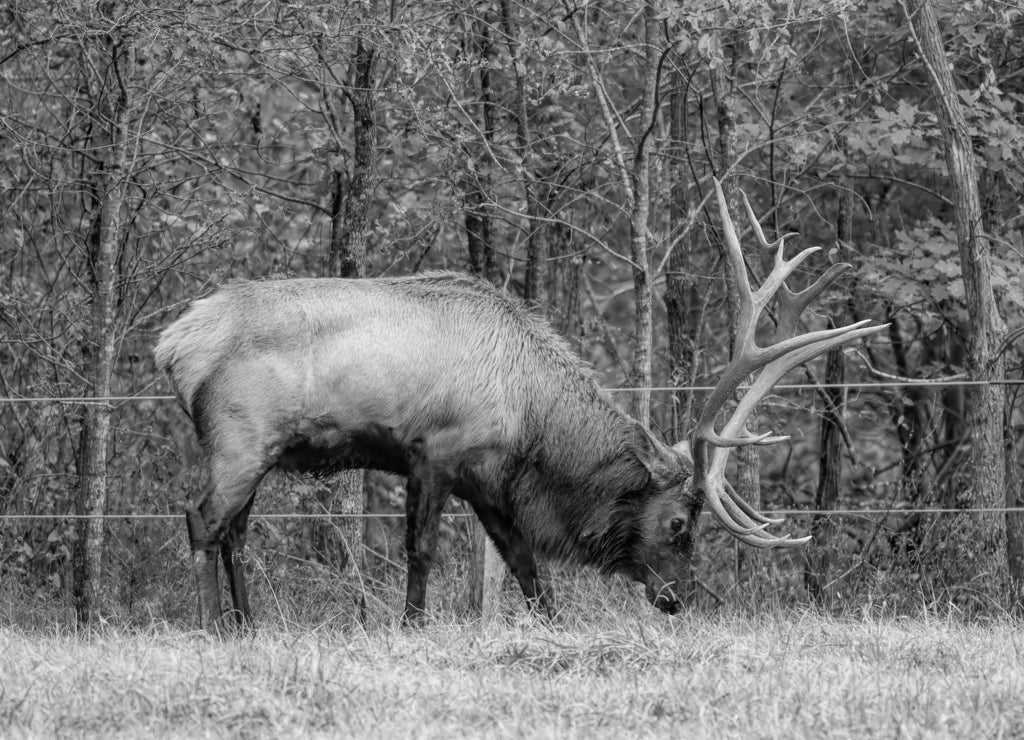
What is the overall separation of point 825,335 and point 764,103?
4599 mm

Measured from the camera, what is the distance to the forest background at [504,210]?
26.2ft

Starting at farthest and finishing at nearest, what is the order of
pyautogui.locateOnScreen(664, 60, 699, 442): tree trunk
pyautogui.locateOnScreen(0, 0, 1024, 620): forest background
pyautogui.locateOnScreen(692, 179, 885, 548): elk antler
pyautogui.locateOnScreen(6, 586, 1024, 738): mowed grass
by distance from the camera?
pyautogui.locateOnScreen(664, 60, 699, 442): tree trunk < pyautogui.locateOnScreen(0, 0, 1024, 620): forest background < pyautogui.locateOnScreen(692, 179, 885, 548): elk antler < pyautogui.locateOnScreen(6, 586, 1024, 738): mowed grass

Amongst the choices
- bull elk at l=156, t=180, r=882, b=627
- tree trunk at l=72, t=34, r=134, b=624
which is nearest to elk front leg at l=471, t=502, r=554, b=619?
bull elk at l=156, t=180, r=882, b=627

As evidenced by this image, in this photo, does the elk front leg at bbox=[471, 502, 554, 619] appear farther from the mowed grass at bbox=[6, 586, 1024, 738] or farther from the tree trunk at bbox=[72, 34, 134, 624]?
the tree trunk at bbox=[72, 34, 134, 624]

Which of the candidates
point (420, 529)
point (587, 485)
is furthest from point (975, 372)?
point (420, 529)

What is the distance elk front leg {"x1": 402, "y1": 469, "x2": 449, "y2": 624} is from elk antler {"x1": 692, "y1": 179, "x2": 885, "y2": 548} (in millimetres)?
1333

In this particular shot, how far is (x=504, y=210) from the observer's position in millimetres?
8508

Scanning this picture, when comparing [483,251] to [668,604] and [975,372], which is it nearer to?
[975,372]

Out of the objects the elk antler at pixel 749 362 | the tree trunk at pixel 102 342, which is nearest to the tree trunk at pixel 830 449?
the elk antler at pixel 749 362

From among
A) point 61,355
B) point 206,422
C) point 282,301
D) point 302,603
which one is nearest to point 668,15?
point 282,301

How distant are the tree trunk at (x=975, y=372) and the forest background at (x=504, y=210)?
2 centimetres

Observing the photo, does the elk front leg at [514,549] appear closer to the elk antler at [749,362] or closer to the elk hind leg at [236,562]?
the elk antler at [749,362]

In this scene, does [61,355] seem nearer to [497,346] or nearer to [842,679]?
[497,346]

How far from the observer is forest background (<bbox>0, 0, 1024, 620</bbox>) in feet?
26.2
